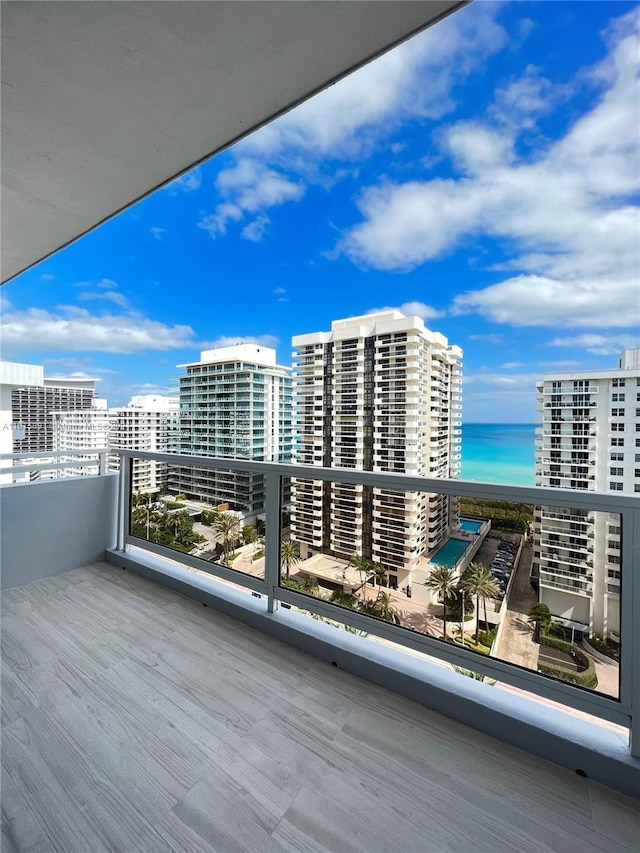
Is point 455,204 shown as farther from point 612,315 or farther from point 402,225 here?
point 612,315

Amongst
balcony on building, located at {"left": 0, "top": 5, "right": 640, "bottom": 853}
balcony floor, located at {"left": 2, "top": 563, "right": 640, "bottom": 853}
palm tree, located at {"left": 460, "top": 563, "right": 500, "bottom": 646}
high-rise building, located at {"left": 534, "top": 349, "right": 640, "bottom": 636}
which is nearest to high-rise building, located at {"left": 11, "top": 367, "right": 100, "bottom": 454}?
balcony on building, located at {"left": 0, "top": 5, "right": 640, "bottom": 853}

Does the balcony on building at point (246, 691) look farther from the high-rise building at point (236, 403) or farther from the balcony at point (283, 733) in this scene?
the high-rise building at point (236, 403)

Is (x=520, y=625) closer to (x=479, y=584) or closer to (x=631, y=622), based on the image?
(x=479, y=584)

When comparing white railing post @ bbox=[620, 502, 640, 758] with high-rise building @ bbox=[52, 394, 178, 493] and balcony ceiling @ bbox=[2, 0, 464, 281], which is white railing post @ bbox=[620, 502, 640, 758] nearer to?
balcony ceiling @ bbox=[2, 0, 464, 281]

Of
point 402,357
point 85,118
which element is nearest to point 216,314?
point 402,357

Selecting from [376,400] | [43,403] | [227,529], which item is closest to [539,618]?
[227,529]

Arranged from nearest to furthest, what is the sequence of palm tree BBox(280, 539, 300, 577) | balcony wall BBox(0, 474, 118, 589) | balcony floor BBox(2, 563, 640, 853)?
balcony floor BBox(2, 563, 640, 853), palm tree BBox(280, 539, 300, 577), balcony wall BBox(0, 474, 118, 589)
